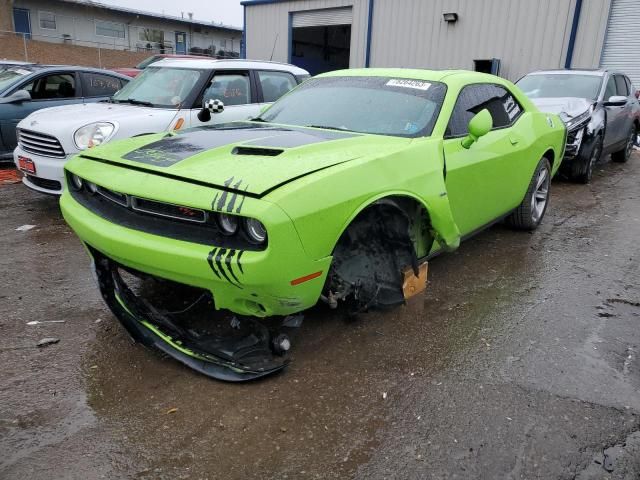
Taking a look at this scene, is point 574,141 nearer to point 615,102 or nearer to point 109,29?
point 615,102

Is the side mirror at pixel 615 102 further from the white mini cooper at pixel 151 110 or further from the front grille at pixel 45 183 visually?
the front grille at pixel 45 183

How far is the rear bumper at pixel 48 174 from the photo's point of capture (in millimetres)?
5270

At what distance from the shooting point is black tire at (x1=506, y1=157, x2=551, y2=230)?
17.1 ft

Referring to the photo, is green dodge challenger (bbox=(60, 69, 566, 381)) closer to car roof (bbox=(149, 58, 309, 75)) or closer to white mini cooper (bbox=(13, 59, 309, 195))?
white mini cooper (bbox=(13, 59, 309, 195))

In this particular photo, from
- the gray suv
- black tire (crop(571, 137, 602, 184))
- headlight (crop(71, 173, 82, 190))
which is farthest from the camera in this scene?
black tire (crop(571, 137, 602, 184))

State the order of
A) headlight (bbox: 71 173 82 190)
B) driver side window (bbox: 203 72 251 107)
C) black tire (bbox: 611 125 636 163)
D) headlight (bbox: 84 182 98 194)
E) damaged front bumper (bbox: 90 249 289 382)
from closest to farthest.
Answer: damaged front bumper (bbox: 90 249 289 382)
headlight (bbox: 84 182 98 194)
headlight (bbox: 71 173 82 190)
driver side window (bbox: 203 72 251 107)
black tire (bbox: 611 125 636 163)

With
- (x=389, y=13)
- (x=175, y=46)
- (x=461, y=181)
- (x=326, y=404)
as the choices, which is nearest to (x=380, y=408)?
(x=326, y=404)

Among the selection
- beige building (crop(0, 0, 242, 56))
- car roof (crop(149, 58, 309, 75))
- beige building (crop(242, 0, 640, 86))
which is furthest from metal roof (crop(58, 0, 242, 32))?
car roof (crop(149, 58, 309, 75))

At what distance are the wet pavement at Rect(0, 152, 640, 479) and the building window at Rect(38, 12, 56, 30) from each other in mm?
33329

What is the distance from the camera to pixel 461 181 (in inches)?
148

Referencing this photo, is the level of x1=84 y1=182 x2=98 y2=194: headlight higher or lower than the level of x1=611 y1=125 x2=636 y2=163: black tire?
higher

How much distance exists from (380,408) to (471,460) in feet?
1.66

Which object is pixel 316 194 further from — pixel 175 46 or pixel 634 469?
pixel 175 46

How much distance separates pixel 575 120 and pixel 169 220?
7.02m
